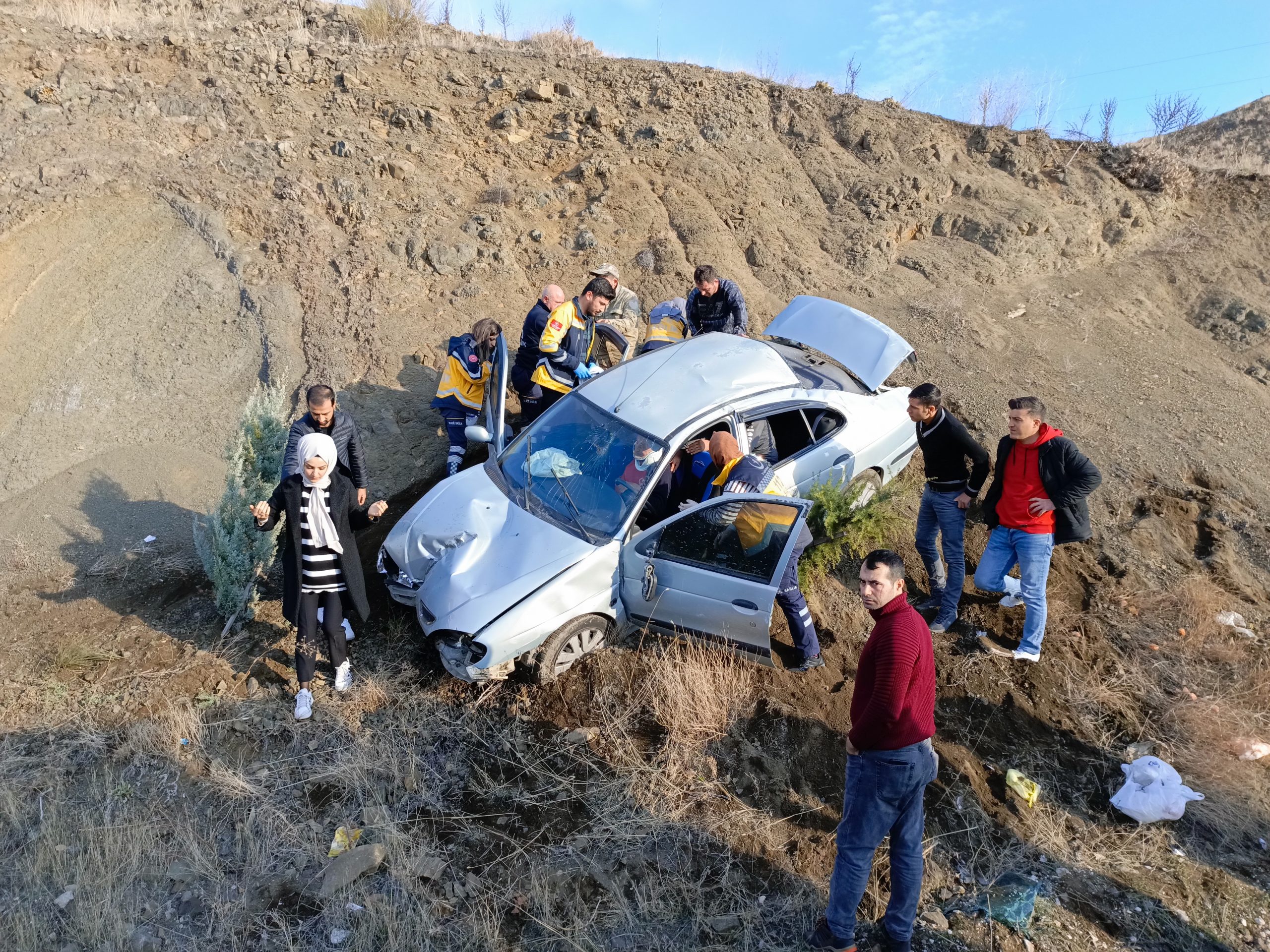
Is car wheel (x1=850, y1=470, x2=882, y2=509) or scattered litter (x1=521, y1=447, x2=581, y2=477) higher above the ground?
scattered litter (x1=521, y1=447, x2=581, y2=477)

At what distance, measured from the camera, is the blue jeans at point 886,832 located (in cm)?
324

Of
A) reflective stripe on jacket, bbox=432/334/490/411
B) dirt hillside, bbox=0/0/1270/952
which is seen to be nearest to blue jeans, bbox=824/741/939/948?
dirt hillside, bbox=0/0/1270/952

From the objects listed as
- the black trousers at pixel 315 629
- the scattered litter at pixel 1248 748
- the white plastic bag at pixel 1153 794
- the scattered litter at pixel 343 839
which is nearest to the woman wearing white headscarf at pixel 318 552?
the black trousers at pixel 315 629

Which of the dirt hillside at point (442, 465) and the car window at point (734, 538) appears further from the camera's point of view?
the car window at point (734, 538)

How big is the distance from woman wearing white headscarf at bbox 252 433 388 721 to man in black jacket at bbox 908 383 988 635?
3.55 metres

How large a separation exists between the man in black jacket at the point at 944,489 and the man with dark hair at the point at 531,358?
126 inches

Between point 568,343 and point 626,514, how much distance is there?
2.46 metres

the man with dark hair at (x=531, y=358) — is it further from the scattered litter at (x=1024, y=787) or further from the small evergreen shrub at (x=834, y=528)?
the scattered litter at (x=1024, y=787)

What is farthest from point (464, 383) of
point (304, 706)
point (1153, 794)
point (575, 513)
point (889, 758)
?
point (1153, 794)

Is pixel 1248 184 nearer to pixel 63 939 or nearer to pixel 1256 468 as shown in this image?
pixel 1256 468

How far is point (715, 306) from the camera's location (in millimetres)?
7527

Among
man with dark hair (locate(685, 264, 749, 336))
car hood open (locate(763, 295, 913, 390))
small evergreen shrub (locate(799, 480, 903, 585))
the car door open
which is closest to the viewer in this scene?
the car door open

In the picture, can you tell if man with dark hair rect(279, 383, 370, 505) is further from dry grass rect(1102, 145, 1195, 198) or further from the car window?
dry grass rect(1102, 145, 1195, 198)

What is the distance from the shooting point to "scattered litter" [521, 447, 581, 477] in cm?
525
